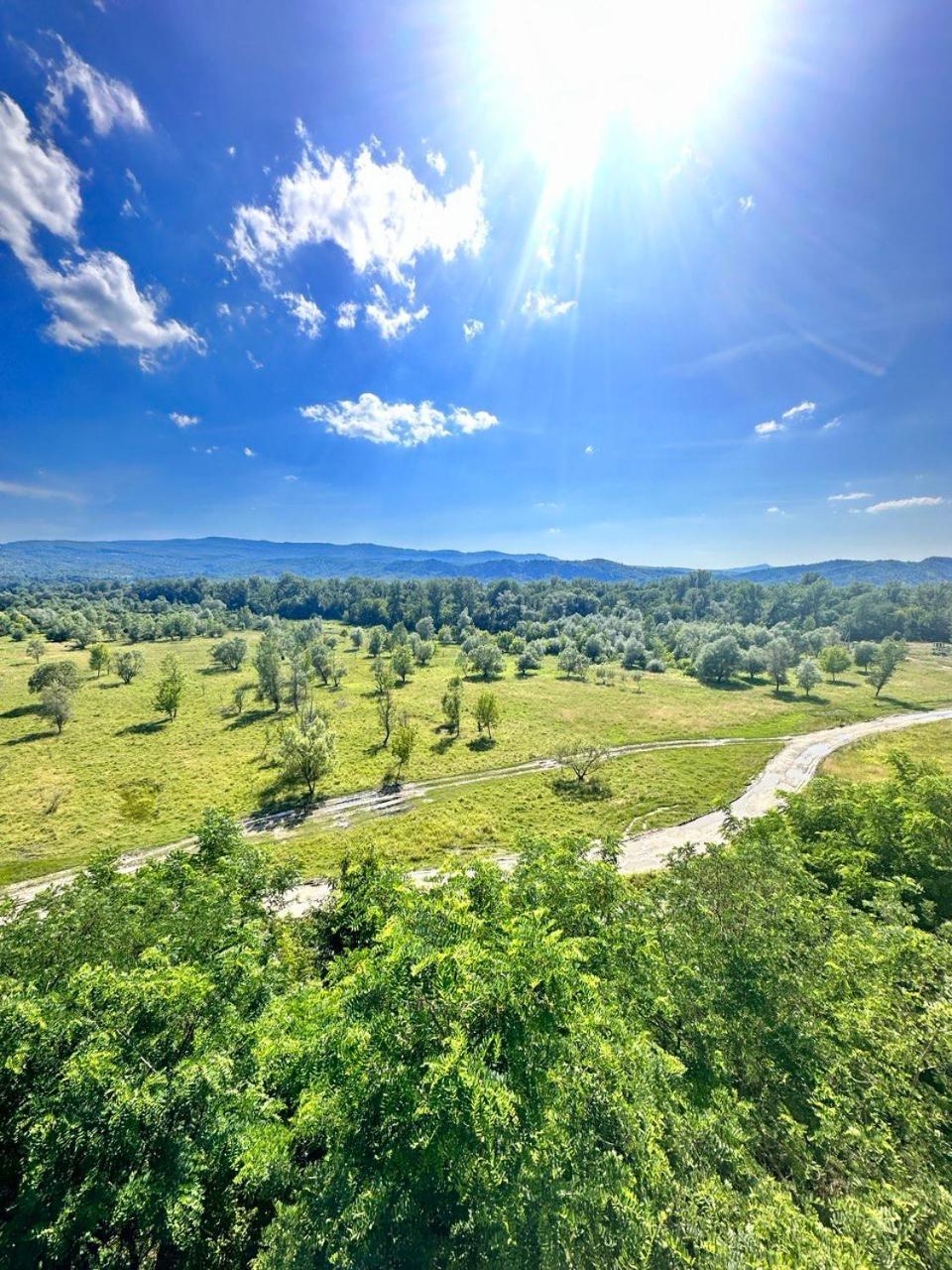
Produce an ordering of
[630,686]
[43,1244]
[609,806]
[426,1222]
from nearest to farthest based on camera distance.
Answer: [426,1222] < [43,1244] < [609,806] < [630,686]

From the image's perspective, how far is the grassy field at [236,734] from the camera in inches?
1512

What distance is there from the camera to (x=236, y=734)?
58875 mm

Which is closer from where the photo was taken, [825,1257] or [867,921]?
[825,1257]

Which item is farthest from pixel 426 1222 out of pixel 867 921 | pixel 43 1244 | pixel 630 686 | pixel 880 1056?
pixel 630 686

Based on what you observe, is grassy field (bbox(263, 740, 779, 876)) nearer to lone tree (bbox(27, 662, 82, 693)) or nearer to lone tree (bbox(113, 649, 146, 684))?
lone tree (bbox(27, 662, 82, 693))

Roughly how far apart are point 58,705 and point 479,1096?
71.1 meters

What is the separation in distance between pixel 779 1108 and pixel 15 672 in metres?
117

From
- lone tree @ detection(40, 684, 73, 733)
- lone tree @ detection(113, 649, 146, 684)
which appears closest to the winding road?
lone tree @ detection(40, 684, 73, 733)

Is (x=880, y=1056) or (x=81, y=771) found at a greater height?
(x=880, y=1056)

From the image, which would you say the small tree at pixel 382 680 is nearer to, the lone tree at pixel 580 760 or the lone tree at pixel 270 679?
the lone tree at pixel 270 679

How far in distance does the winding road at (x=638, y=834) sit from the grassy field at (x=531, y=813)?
4.34 ft

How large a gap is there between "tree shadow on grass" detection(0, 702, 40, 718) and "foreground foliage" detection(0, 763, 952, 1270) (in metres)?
67.2

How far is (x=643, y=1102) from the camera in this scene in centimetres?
873

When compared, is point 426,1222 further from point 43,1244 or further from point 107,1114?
point 43,1244
